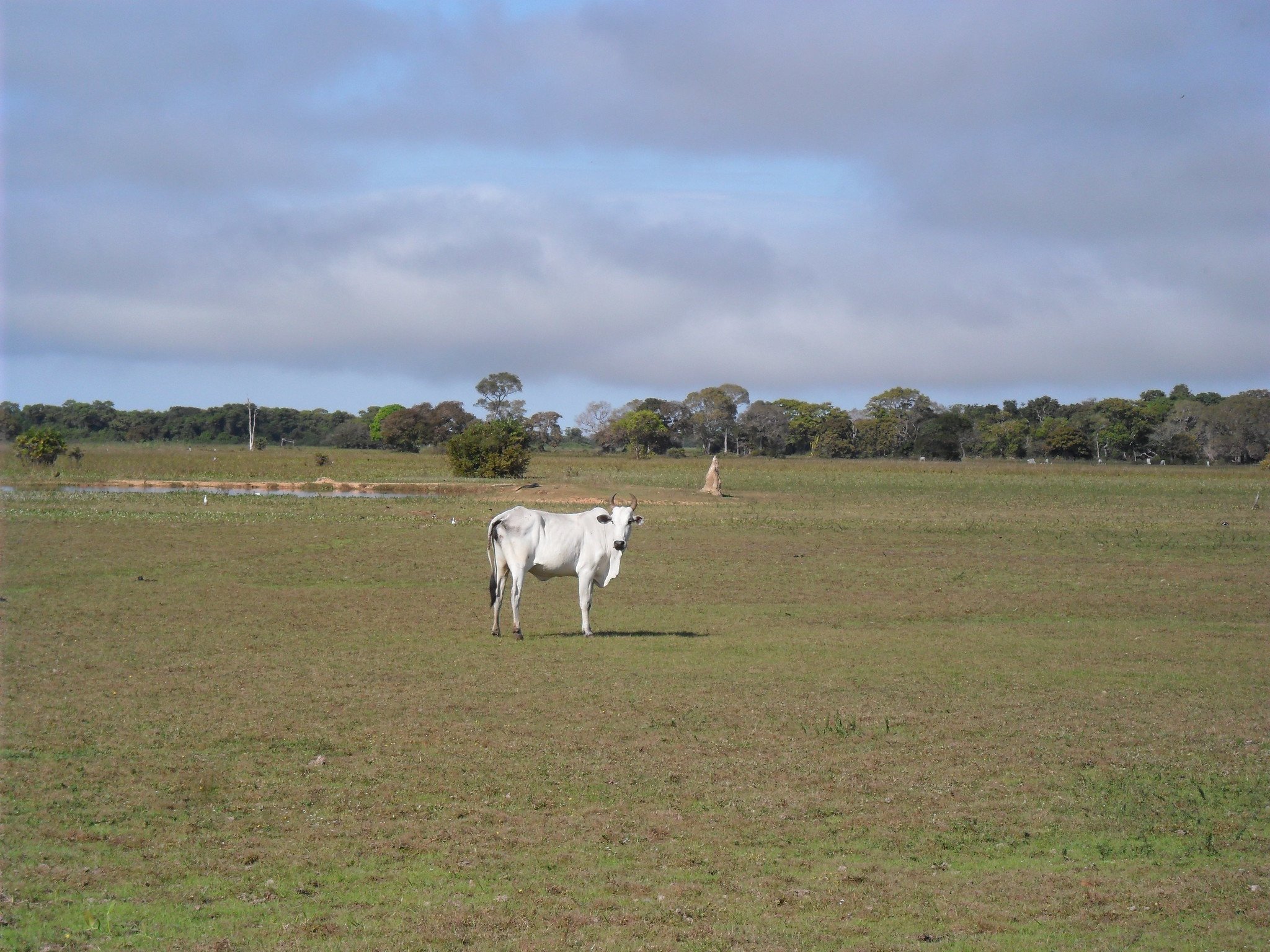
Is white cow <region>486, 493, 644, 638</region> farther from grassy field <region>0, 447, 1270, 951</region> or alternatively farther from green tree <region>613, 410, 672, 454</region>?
green tree <region>613, 410, 672, 454</region>

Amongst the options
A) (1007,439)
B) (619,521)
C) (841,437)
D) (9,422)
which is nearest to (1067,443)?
(1007,439)

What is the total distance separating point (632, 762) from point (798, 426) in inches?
4887

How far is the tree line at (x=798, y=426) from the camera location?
10656 cm

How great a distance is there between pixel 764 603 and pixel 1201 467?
241 ft

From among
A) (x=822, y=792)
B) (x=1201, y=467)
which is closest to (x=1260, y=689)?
(x=822, y=792)

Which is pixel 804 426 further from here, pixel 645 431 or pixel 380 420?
pixel 380 420

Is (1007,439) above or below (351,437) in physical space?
above

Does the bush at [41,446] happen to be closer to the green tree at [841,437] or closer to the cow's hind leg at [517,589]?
the cow's hind leg at [517,589]

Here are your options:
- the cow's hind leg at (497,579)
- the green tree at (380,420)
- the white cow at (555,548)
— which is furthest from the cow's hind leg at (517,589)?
the green tree at (380,420)

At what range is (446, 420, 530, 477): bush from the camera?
2223 inches

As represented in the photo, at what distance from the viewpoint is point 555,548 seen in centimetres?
1594

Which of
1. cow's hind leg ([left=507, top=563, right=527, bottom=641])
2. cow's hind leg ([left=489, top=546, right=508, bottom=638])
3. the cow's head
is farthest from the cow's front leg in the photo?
cow's hind leg ([left=489, top=546, right=508, bottom=638])

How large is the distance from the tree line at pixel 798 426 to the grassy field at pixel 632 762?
7580cm

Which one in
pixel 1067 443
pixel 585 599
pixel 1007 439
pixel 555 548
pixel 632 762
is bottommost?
pixel 632 762
